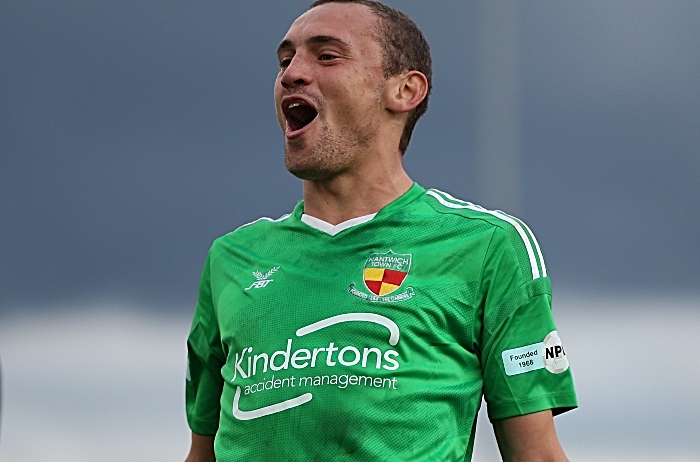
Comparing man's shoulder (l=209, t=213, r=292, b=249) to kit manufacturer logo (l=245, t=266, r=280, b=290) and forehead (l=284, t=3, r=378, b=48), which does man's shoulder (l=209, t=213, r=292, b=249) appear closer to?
kit manufacturer logo (l=245, t=266, r=280, b=290)

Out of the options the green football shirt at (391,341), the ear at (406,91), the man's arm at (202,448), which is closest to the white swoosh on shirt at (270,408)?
the green football shirt at (391,341)

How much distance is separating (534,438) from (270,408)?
54cm

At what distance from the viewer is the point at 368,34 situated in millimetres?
2432

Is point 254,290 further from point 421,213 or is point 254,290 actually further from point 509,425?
point 509,425

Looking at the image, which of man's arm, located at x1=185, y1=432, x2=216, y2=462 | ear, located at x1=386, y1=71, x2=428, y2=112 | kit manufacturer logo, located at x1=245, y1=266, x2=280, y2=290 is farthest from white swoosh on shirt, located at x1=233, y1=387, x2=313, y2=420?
ear, located at x1=386, y1=71, x2=428, y2=112

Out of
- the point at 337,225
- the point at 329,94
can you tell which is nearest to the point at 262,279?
the point at 337,225

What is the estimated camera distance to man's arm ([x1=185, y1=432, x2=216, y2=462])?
2.52 meters

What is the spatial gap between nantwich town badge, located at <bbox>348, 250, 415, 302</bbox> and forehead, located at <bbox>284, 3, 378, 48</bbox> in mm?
514

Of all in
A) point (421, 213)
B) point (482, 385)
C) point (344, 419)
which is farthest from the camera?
point (421, 213)

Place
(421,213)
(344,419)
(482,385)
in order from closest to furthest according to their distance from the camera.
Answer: (344,419)
(482,385)
(421,213)

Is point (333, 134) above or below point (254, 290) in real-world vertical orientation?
above

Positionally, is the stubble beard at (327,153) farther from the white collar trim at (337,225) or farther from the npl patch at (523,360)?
the npl patch at (523,360)

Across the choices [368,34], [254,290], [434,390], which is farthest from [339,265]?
[368,34]

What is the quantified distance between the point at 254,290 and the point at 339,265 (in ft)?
0.67
